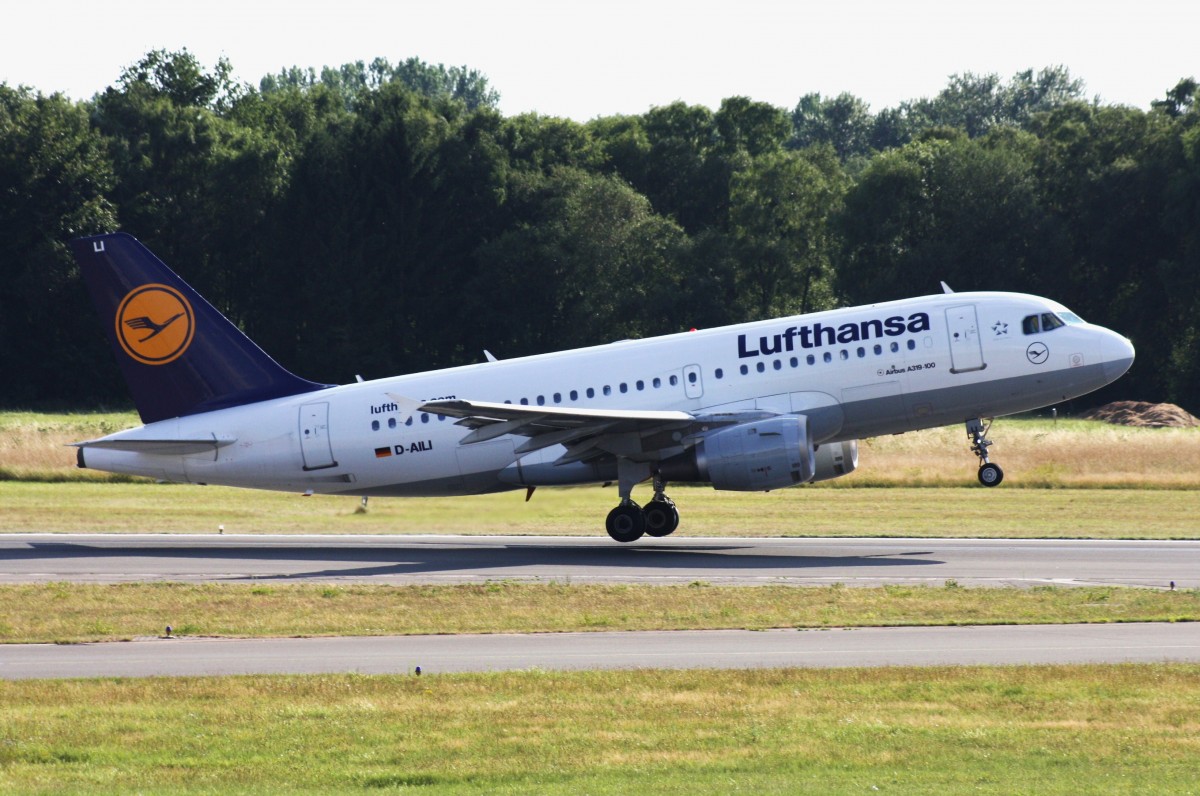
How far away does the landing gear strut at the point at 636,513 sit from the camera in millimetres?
29594

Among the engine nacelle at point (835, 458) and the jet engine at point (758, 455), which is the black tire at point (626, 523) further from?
the engine nacelle at point (835, 458)

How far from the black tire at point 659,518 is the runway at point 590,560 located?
40 centimetres

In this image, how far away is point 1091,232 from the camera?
83.6m

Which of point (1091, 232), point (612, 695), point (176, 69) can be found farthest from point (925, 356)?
point (176, 69)

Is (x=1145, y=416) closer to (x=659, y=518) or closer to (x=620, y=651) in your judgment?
(x=659, y=518)

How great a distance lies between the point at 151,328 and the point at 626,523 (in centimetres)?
1110

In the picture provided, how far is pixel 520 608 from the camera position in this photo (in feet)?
71.7

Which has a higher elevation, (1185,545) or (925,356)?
(925,356)

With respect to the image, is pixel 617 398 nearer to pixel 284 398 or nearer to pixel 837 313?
pixel 837 313

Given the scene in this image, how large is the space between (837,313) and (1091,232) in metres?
58.9

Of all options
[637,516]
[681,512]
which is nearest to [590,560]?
[637,516]

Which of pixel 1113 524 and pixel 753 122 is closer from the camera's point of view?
pixel 1113 524

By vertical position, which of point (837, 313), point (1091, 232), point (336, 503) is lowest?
point (336, 503)

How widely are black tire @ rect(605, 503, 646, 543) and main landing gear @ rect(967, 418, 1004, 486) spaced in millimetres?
6965
